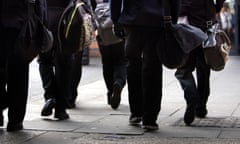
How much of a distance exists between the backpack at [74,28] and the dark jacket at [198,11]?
1145 millimetres

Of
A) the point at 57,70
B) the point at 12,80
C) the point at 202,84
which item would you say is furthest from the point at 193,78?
the point at 12,80

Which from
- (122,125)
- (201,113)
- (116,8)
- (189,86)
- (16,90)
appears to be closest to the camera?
(16,90)

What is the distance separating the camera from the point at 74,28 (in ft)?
21.0

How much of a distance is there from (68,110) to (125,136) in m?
1.94

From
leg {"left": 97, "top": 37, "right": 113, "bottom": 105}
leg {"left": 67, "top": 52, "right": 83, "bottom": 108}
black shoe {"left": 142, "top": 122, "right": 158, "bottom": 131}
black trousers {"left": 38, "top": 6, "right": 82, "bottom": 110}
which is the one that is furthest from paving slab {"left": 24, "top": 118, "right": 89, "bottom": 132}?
leg {"left": 97, "top": 37, "right": 113, "bottom": 105}

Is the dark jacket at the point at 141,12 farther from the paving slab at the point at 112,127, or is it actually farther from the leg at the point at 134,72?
the paving slab at the point at 112,127

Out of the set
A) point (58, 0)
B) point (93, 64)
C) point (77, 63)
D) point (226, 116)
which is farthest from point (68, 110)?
point (93, 64)

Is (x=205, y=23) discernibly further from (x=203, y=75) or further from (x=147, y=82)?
(x=147, y=82)

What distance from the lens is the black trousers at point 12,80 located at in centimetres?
553

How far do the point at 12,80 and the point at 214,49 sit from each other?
2298 millimetres

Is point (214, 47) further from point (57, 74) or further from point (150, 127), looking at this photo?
point (57, 74)

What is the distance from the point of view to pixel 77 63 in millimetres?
7844

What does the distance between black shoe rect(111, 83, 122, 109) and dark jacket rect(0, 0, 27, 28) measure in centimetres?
206

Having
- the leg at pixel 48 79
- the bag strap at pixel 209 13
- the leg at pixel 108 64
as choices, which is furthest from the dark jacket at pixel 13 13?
the leg at pixel 108 64
